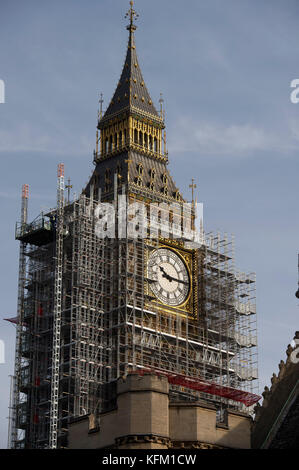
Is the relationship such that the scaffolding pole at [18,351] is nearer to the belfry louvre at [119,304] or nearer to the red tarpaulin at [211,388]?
the belfry louvre at [119,304]

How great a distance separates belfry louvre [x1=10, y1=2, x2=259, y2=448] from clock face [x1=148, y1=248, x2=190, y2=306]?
92mm

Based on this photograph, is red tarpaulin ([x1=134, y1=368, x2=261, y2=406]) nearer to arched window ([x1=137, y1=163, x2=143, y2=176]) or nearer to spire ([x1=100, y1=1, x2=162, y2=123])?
arched window ([x1=137, y1=163, x2=143, y2=176])

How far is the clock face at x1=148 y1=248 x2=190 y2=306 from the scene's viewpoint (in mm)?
94125

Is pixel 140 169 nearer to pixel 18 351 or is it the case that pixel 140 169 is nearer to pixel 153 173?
pixel 153 173

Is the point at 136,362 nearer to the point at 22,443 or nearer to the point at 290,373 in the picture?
the point at 22,443

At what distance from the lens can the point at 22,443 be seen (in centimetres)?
8956

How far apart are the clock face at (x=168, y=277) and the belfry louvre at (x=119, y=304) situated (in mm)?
92

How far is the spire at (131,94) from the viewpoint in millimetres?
101637

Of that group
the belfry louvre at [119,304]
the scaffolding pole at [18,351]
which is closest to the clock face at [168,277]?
the belfry louvre at [119,304]

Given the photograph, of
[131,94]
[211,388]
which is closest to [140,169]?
[131,94]

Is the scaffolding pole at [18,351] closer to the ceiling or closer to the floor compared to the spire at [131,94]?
closer to the floor

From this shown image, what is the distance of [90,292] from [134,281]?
10.0 ft

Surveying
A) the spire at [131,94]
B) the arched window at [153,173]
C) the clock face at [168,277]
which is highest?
the spire at [131,94]
